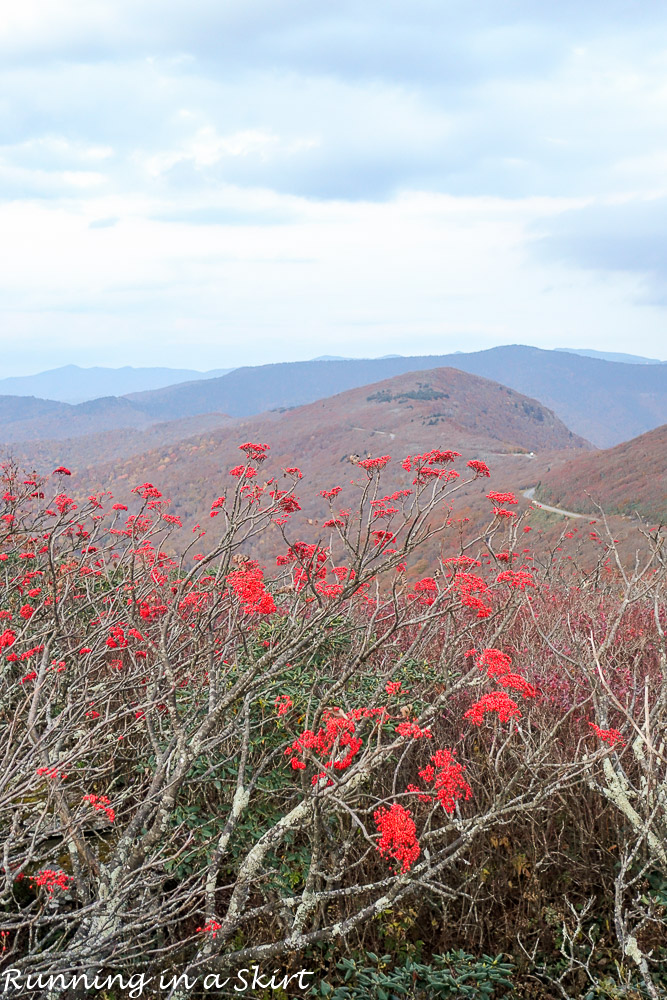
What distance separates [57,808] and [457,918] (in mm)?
3561

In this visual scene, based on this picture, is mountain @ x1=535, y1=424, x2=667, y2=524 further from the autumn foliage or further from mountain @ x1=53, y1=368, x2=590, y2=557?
the autumn foliage

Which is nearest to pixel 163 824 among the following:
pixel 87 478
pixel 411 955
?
pixel 411 955

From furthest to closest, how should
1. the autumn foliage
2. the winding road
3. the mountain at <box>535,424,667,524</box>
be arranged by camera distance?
the winding road < the mountain at <box>535,424,667,524</box> < the autumn foliage

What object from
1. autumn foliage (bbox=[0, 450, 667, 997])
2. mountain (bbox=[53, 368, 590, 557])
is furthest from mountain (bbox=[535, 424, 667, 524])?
autumn foliage (bbox=[0, 450, 667, 997])

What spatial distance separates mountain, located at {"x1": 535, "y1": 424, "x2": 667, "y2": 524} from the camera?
49.6 m

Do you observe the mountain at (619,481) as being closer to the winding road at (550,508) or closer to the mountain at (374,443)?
the winding road at (550,508)

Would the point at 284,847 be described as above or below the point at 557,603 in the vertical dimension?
below

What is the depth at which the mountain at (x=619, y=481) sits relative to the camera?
49.6 m

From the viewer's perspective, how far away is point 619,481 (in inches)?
2371

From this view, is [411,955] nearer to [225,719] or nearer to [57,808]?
[225,719]

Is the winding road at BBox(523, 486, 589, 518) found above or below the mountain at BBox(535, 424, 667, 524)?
below

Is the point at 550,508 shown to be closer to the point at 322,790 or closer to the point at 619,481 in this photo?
the point at 619,481

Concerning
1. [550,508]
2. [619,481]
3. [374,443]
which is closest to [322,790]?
[550,508]

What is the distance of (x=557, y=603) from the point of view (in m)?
10.2
